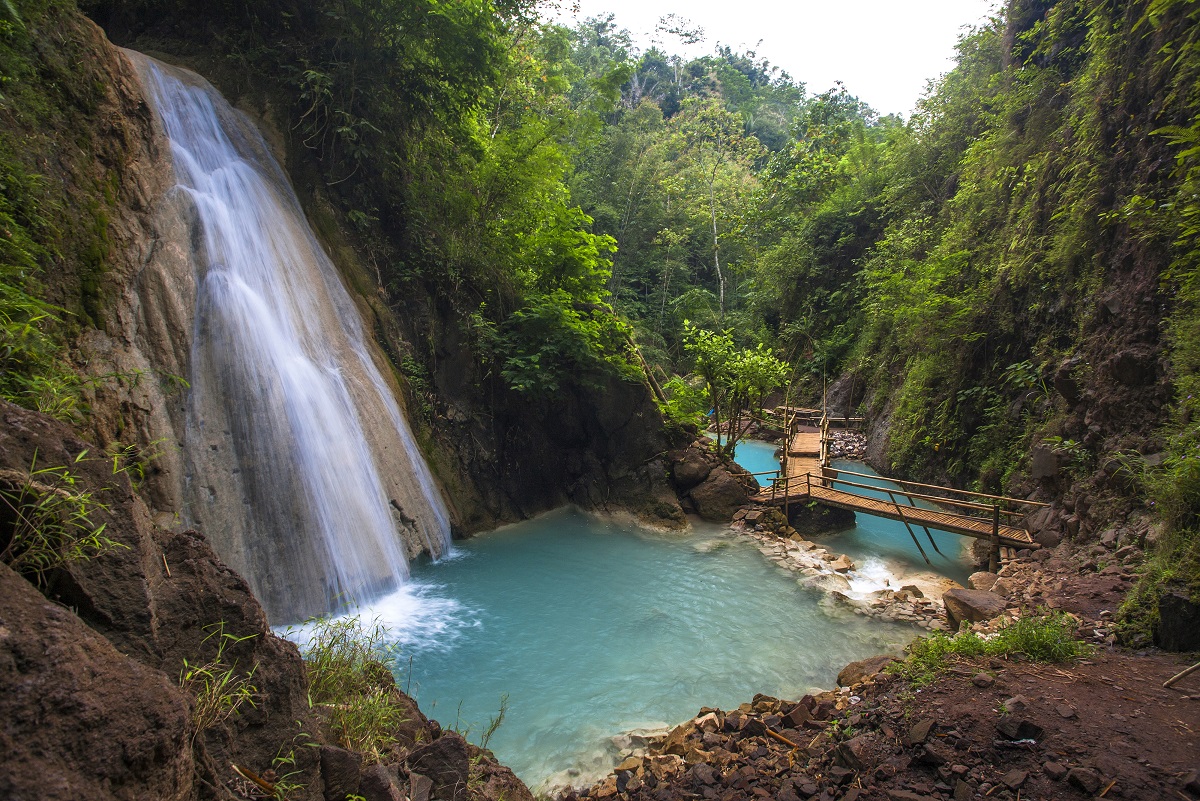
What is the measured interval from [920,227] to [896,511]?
12496mm

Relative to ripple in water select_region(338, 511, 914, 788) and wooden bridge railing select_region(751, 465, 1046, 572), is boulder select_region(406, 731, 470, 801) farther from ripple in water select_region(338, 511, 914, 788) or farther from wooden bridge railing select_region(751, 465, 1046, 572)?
wooden bridge railing select_region(751, 465, 1046, 572)

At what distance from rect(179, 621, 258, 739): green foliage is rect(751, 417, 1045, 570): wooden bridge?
9.56m

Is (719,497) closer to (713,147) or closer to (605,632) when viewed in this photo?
(605,632)

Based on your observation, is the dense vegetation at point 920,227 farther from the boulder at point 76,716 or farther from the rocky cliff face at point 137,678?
the boulder at point 76,716

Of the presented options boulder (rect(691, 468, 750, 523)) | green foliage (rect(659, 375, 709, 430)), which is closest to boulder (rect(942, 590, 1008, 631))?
boulder (rect(691, 468, 750, 523))

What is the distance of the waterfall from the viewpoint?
22.4 ft

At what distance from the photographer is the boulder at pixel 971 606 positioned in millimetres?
7285

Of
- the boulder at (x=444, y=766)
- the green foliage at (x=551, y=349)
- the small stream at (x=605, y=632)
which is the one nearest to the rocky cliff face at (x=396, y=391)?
the green foliage at (x=551, y=349)

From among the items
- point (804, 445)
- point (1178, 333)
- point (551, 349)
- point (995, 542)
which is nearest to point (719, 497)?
point (551, 349)

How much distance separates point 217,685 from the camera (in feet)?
8.48

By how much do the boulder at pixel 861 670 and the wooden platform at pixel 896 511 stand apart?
4.58 m

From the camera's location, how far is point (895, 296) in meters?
17.2

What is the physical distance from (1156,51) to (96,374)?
1399 cm

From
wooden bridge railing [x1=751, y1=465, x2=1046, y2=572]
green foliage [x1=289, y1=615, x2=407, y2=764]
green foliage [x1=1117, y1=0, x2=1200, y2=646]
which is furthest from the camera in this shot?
wooden bridge railing [x1=751, y1=465, x2=1046, y2=572]
